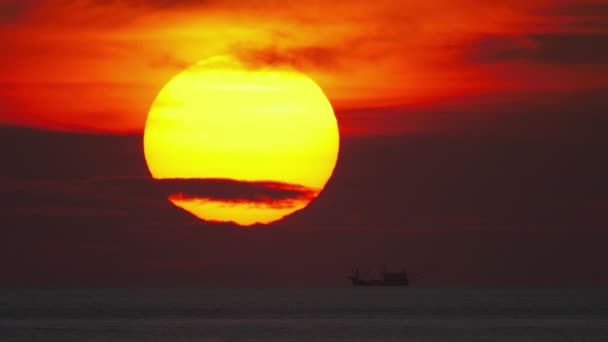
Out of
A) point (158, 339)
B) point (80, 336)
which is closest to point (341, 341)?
point (158, 339)

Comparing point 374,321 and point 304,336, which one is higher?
point 374,321

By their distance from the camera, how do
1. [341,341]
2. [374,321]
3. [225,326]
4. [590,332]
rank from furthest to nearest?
1. [374,321]
2. [225,326]
3. [590,332]
4. [341,341]

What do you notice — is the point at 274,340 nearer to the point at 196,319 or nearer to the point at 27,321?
the point at 196,319

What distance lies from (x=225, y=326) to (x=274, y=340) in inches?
1069

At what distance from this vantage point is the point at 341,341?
11938cm

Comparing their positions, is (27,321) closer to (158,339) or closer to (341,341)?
(158,339)

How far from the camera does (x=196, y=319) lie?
167 m

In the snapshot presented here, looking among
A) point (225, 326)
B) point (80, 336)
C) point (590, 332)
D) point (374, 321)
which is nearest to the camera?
point (80, 336)

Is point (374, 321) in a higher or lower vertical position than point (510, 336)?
higher

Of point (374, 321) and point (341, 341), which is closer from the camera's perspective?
point (341, 341)

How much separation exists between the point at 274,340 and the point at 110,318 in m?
59.6

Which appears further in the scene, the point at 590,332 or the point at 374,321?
the point at 374,321

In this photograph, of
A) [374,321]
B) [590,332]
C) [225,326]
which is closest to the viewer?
[590,332]

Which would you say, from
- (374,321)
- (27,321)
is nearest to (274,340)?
(374,321)
